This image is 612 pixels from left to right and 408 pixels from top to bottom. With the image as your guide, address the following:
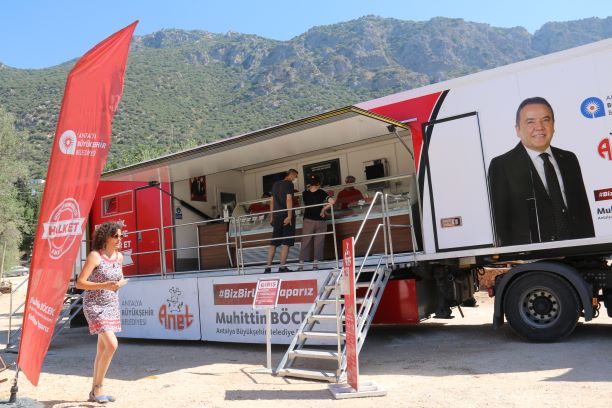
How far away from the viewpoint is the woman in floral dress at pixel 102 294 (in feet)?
16.0

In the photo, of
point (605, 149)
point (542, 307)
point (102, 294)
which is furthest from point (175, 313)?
point (605, 149)

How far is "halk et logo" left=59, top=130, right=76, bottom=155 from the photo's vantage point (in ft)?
16.2

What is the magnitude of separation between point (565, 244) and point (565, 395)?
2.42m

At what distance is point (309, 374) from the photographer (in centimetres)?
589

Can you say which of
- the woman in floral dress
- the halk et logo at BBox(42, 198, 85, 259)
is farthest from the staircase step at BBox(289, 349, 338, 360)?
the halk et logo at BBox(42, 198, 85, 259)

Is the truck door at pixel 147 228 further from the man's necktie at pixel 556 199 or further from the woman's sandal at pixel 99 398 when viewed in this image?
the man's necktie at pixel 556 199

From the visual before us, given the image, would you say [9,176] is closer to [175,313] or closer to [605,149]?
[175,313]

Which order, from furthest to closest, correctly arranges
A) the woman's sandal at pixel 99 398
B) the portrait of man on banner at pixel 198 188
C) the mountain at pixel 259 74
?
the mountain at pixel 259 74 < the portrait of man on banner at pixel 198 188 < the woman's sandal at pixel 99 398

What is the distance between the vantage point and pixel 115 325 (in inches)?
197

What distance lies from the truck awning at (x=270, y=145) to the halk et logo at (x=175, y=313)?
220 centimetres

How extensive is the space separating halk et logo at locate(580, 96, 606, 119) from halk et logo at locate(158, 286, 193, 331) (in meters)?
6.51

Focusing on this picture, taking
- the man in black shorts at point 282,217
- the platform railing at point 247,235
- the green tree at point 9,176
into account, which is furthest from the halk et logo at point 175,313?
the green tree at point 9,176

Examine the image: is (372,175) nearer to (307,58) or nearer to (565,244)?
(565,244)

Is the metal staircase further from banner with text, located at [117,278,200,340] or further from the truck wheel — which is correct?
banner with text, located at [117,278,200,340]
